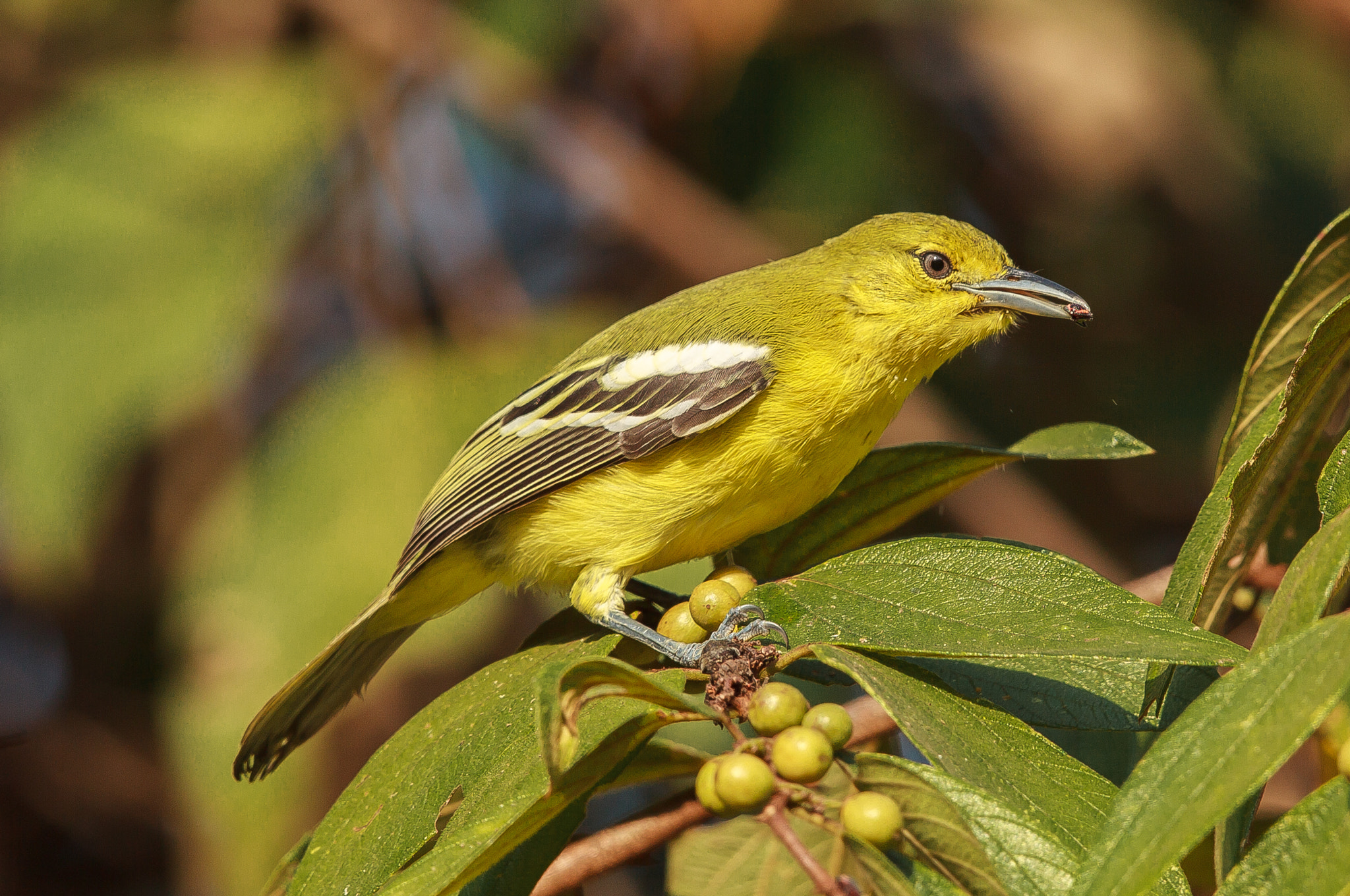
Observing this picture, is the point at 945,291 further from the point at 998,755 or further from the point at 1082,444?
the point at 998,755

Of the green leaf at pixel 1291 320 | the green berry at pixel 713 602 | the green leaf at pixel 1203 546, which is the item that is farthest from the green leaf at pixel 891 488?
the green leaf at pixel 1203 546

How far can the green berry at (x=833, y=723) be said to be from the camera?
1.53 meters

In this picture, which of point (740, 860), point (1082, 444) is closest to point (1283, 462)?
point (1082, 444)

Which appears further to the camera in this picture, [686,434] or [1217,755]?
[686,434]

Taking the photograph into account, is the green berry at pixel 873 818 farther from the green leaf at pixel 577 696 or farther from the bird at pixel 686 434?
the bird at pixel 686 434

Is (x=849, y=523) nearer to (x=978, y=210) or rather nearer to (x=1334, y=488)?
(x=1334, y=488)

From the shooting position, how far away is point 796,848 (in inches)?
53.8

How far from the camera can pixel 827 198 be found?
476cm

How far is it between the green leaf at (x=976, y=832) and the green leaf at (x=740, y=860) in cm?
40

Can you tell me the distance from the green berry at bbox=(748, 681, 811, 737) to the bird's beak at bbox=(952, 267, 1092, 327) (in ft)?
4.96

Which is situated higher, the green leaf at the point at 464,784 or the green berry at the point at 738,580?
the green berry at the point at 738,580

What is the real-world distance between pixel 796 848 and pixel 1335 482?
A: 0.79m

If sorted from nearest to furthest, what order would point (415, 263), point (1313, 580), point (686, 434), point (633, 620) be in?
point (1313, 580)
point (633, 620)
point (686, 434)
point (415, 263)

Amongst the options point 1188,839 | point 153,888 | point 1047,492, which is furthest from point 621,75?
point 1188,839
